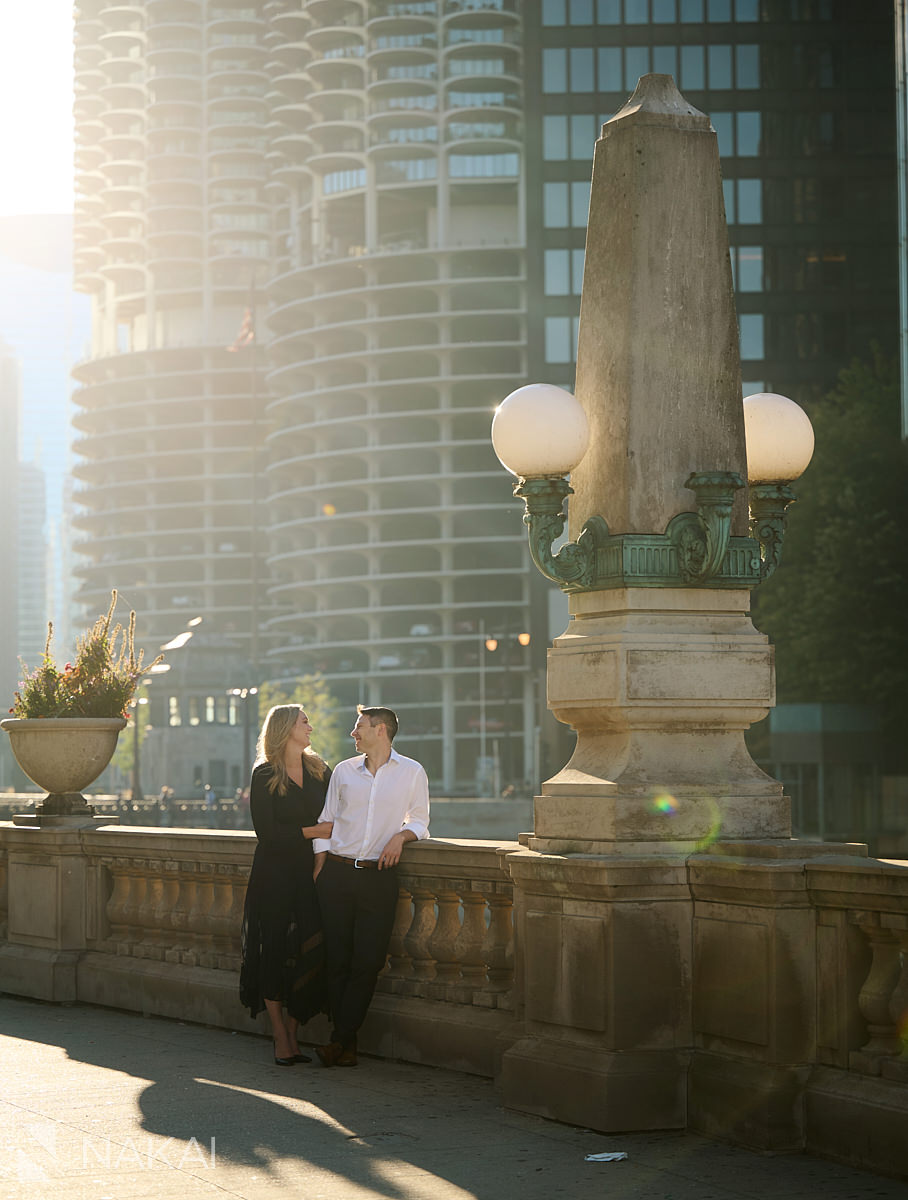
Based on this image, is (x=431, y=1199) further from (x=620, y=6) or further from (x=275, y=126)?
(x=275, y=126)

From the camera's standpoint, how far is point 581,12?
288 ft

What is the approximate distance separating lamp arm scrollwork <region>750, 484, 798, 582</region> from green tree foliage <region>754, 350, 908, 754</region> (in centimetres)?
3877

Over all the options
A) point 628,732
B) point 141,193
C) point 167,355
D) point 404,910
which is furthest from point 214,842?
point 141,193

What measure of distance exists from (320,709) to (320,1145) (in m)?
107

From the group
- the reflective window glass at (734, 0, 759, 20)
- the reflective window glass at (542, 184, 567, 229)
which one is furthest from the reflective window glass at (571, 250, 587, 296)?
the reflective window glass at (734, 0, 759, 20)

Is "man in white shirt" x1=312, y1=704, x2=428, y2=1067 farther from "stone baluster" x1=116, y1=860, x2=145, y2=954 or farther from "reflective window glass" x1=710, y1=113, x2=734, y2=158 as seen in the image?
"reflective window glass" x1=710, y1=113, x2=734, y2=158

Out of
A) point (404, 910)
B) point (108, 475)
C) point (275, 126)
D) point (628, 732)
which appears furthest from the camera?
point (108, 475)

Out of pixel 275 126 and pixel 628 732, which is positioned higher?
pixel 275 126

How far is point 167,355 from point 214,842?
153174 millimetres

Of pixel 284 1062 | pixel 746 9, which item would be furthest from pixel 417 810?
pixel 746 9

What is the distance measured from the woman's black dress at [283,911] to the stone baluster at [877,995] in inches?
127

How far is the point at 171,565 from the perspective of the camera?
500 ft

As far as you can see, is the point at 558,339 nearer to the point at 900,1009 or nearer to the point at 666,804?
the point at 666,804

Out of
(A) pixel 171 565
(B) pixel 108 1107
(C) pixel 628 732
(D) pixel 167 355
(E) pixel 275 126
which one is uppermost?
(E) pixel 275 126
